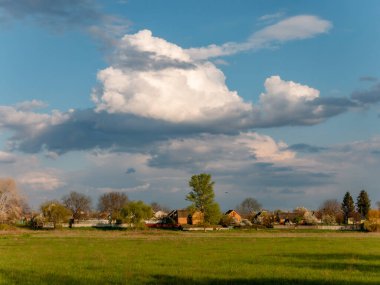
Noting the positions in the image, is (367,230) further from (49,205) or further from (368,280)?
(368,280)

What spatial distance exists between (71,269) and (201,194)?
4448 inches

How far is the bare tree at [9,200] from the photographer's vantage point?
5162 inches

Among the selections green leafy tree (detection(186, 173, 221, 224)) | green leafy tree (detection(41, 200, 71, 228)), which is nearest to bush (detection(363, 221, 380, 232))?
green leafy tree (detection(186, 173, 221, 224))

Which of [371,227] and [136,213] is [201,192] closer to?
[136,213]

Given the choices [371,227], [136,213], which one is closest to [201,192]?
[136,213]

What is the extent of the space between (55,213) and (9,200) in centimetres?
1471

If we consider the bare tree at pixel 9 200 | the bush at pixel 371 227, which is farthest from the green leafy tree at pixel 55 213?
the bush at pixel 371 227

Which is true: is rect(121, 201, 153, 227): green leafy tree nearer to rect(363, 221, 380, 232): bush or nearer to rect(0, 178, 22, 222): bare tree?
rect(0, 178, 22, 222): bare tree

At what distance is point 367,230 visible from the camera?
130625mm

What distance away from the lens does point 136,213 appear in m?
143

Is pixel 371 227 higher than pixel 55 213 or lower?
lower

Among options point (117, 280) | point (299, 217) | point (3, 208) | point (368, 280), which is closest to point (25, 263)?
point (117, 280)

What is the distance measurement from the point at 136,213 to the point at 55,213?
22.4 metres

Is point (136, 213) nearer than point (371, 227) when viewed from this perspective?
No
